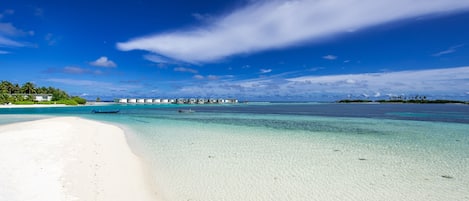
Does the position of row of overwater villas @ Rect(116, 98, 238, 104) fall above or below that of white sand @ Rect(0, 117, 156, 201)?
above

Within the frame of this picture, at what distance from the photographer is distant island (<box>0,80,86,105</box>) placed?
75469 millimetres

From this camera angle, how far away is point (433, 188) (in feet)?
21.1

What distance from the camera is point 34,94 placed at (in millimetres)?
83812

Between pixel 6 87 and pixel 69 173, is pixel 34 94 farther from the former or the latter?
pixel 69 173

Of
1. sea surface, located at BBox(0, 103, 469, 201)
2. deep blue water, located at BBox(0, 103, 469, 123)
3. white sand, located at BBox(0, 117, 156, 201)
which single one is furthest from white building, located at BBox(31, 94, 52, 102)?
sea surface, located at BBox(0, 103, 469, 201)

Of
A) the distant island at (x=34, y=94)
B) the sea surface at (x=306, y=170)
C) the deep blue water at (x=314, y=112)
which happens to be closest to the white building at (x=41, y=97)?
the distant island at (x=34, y=94)

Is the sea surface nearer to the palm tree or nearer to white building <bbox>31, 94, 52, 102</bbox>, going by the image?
white building <bbox>31, 94, 52, 102</bbox>

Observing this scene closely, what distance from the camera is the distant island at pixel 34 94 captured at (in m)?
75.5

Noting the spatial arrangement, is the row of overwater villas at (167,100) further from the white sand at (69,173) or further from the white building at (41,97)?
the white sand at (69,173)

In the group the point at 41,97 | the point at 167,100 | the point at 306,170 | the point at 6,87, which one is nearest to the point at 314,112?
the point at 306,170

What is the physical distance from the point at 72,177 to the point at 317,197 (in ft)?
20.1

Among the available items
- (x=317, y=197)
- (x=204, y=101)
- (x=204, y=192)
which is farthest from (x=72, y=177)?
(x=204, y=101)

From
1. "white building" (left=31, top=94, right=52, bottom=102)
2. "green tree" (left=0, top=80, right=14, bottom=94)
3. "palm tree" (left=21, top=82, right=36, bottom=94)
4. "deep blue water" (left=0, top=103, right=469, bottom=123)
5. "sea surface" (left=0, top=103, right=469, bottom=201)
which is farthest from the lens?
"palm tree" (left=21, top=82, right=36, bottom=94)

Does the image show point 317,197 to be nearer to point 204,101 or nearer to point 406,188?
point 406,188
